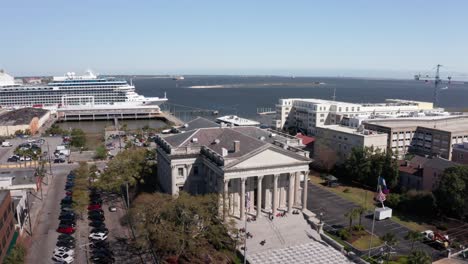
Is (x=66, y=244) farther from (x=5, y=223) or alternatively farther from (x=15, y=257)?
(x=15, y=257)

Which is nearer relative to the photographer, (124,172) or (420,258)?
(420,258)

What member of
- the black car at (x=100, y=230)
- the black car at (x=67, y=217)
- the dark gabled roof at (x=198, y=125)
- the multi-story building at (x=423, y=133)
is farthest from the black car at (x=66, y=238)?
the multi-story building at (x=423, y=133)

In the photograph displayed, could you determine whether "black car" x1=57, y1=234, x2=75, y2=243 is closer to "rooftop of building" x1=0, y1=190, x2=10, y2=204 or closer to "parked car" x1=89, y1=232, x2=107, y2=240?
"parked car" x1=89, y1=232, x2=107, y2=240

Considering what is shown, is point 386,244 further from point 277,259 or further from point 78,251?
point 78,251

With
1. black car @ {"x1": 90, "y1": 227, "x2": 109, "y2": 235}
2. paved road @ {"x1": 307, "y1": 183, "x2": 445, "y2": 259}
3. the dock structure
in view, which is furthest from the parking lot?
paved road @ {"x1": 307, "y1": 183, "x2": 445, "y2": 259}

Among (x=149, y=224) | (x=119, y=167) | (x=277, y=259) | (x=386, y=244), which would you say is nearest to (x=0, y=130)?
(x=119, y=167)

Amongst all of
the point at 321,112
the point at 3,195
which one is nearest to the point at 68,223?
the point at 3,195

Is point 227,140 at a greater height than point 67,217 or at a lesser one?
greater
